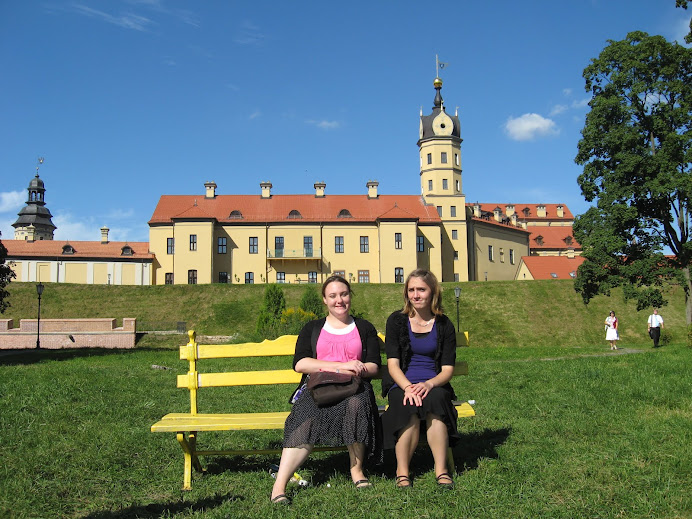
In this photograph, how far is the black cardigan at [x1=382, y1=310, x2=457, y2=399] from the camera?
5055 mm

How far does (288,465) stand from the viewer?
4.48m

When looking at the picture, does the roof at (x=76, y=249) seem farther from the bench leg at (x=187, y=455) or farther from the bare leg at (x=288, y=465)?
the bare leg at (x=288, y=465)

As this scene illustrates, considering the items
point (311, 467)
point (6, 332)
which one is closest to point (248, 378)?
point (311, 467)

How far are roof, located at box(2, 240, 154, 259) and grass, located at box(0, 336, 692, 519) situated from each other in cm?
4693

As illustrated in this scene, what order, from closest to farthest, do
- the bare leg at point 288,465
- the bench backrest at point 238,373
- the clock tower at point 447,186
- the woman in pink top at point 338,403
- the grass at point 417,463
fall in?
the grass at point 417,463 < the bare leg at point 288,465 < the woman in pink top at point 338,403 < the bench backrest at point 238,373 < the clock tower at point 447,186

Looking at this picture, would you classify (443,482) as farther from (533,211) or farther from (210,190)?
(533,211)

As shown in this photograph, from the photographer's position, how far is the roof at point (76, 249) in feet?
170

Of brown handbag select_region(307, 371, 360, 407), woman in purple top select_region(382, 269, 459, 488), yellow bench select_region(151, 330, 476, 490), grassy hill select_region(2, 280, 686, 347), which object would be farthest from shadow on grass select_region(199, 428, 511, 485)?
grassy hill select_region(2, 280, 686, 347)

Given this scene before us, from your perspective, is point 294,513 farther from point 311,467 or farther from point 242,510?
point 311,467

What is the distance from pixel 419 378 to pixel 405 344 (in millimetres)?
313

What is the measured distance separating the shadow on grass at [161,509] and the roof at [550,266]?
5809cm

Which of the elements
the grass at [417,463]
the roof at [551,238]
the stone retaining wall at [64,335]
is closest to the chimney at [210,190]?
the stone retaining wall at [64,335]

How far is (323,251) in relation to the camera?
52562mm

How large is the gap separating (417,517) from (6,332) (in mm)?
33374
